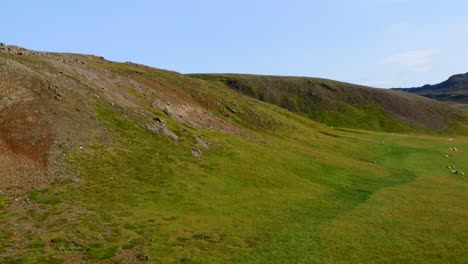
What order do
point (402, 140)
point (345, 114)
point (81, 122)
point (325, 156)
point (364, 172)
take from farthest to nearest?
1. point (345, 114)
2. point (402, 140)
3. point (325, 156)
4. point (364, 172)
5. point (81, 122)

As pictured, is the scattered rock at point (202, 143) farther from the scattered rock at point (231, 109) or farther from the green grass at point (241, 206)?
the scattered rock at point (231, 109)

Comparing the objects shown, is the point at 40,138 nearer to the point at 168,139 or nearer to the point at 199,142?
the point at 168,139

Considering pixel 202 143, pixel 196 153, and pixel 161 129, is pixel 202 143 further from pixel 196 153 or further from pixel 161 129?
pixel 161 129

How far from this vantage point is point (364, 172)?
227 feet

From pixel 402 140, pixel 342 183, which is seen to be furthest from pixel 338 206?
pixel 402 140

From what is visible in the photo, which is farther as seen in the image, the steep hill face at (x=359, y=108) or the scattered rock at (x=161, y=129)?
the steep hill face at (x=359, y=108)

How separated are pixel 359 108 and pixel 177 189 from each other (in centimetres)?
15105

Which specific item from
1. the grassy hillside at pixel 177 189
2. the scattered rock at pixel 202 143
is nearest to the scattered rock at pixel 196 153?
the grassy hillside at pixel 177 189

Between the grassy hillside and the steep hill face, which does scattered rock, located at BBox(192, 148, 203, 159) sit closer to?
the grassy hillside

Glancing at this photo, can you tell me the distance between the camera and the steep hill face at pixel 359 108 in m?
171

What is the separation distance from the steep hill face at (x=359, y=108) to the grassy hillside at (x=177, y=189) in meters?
88.6

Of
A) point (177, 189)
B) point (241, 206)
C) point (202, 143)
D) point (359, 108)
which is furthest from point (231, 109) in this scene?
point (359, 108)

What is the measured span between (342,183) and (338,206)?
41.4 ft

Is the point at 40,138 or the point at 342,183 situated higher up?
the point at 40,138
